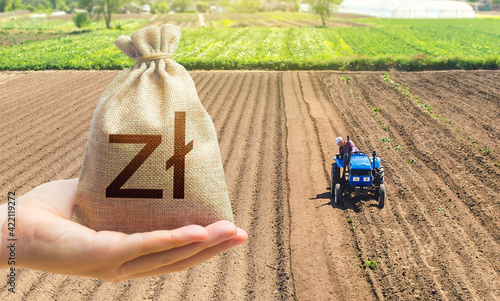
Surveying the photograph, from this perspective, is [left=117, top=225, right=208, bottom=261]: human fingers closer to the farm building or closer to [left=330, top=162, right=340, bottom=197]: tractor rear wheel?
[left=330, top=162, right=340, bottom=197]: tractor rear wheel

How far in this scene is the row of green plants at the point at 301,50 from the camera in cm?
2300

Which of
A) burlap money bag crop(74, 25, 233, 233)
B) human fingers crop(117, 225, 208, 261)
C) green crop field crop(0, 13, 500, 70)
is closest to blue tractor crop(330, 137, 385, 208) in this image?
burlap money bag crop(74, 25, 233, 233)

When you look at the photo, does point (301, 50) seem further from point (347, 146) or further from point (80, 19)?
point (80, 19)

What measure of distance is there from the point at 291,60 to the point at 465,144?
44.5 feet

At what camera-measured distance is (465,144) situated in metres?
11.7

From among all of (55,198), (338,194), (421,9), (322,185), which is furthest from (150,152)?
(421,9)

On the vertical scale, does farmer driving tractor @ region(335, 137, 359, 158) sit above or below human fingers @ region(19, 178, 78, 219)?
below

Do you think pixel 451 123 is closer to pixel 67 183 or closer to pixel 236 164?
pixel 236 164

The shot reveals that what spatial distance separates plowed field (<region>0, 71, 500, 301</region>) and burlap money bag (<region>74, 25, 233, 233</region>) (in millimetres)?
4682

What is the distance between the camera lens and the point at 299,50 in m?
29.3

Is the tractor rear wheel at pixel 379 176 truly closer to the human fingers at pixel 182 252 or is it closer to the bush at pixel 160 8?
the human fingers at pixel 182 252

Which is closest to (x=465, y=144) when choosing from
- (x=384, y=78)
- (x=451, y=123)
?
(x=451, y=123)

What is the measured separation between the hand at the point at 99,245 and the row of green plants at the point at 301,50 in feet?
72.3

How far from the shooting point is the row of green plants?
75.5 ft
